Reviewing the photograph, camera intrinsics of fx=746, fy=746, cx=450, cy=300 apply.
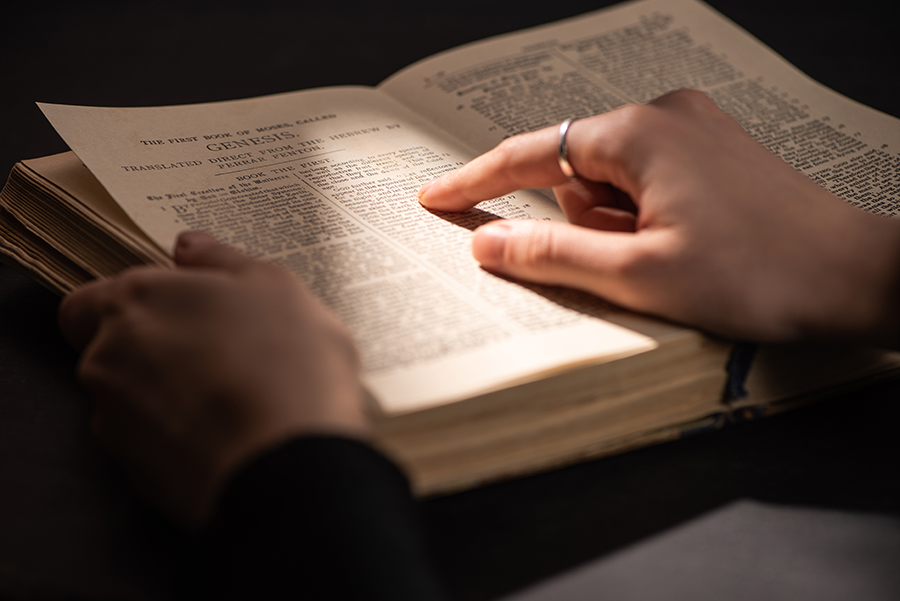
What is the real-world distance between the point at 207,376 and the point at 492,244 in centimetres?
23

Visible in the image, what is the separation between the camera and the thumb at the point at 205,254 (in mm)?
488

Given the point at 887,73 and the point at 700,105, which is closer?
the point at 700,105

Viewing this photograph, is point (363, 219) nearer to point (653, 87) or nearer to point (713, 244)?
point (713, 244)

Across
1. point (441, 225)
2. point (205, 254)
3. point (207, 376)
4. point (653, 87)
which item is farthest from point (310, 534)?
point (653, 87)

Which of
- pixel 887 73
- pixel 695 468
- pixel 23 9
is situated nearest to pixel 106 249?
pixel 695 468

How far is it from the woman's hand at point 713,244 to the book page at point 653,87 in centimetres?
21

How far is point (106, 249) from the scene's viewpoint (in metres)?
0.57

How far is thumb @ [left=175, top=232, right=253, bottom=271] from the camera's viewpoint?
0.49 m

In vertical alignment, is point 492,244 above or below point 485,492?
above

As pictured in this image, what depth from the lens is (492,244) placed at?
0.55 meters

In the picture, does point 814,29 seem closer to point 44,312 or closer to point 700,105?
point 700,105

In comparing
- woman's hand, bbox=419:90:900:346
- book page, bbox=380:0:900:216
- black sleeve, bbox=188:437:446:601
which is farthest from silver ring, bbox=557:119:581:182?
black sleeve, bbox=188:437:446:601

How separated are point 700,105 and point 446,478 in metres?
0.38

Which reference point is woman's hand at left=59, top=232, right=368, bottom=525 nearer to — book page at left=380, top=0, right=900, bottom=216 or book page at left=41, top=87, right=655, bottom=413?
book page at left=41, top=87, right=655, bottom=413
